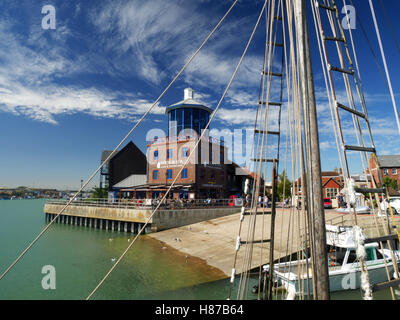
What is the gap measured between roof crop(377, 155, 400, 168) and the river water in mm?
57521

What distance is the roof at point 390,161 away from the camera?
5475 cm

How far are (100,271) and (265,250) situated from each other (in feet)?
34.9

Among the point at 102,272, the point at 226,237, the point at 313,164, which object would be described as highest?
the point at 313,164

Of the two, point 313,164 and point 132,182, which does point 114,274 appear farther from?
point 132,182

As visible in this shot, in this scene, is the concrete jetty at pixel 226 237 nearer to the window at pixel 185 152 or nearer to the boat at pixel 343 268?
the boat at pixel 343 268

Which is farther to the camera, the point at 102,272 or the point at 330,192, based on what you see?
the point at 330,192

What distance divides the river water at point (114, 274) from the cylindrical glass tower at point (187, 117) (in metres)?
18.1

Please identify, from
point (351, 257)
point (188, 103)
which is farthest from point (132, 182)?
point (351, 257)

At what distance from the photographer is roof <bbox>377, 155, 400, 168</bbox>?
180ft

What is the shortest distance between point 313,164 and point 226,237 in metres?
17.3

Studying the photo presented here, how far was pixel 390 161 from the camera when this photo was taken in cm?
5588

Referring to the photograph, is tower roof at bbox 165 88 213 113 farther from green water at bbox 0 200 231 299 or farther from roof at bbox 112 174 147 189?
green water at bbox 0 200 231 299
